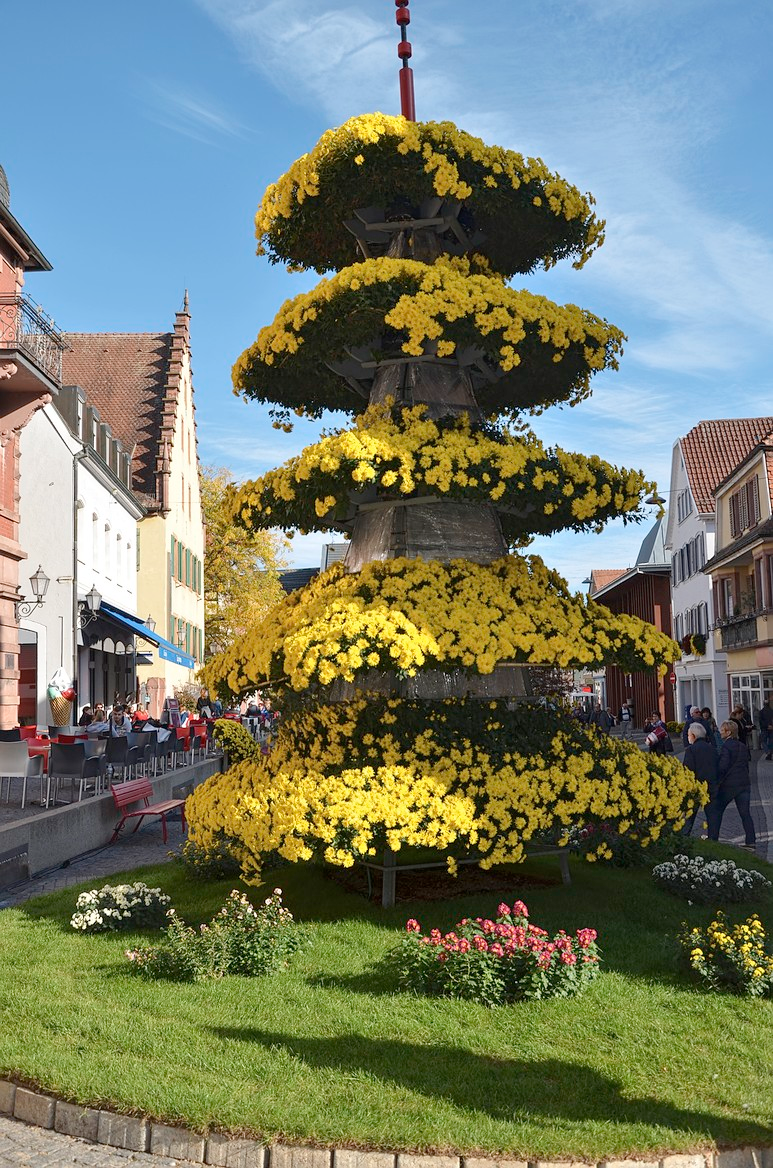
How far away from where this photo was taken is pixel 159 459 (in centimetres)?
5009

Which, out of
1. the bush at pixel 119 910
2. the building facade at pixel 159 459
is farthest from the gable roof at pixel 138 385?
the bush at pixel 119 910

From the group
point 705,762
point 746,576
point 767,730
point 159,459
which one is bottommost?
point 767,730

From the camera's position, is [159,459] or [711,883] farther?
[159,459]

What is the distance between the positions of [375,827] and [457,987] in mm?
1555

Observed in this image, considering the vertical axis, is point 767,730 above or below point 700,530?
below

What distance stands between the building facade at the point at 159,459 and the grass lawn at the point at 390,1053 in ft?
122

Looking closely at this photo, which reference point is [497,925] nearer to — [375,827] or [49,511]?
[375,827]

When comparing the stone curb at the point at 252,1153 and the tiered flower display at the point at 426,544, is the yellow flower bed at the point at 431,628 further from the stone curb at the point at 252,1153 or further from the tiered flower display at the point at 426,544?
the stone curb at the point at 252,1153

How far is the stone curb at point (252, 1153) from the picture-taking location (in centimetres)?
529

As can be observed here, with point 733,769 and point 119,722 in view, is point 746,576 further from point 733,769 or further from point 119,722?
point 733,769

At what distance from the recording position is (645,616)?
72000 mm

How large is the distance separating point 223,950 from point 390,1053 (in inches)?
79.4

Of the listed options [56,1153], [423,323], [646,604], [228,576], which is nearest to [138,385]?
[228,576]

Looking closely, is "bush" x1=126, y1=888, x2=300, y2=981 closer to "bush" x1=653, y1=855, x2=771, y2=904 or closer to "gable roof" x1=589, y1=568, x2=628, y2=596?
"bush" x1=653, y1=855, x2=771, y2=904
